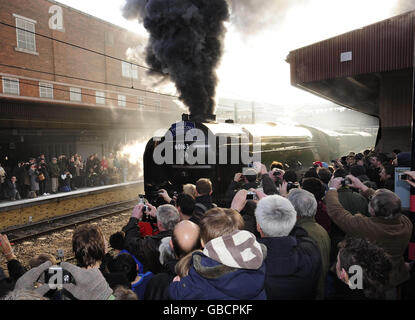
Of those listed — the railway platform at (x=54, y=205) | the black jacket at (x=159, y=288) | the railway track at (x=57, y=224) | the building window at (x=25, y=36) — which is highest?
the building window at (x=25, y=36)

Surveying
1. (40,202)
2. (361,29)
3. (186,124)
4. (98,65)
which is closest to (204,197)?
(186,124)

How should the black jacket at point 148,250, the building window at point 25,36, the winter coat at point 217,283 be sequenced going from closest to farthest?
1. the winter coat at point 217,283
2. the black jacket at point 148,250
3. the building window at point 25,36

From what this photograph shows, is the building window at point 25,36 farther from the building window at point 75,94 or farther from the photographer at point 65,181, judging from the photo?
the photographer at point 65,181

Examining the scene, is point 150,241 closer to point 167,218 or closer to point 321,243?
point 167,218

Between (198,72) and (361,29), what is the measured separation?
644 centimetres

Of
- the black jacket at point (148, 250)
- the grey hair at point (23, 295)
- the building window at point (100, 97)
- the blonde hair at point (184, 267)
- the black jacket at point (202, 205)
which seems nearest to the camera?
the grey hair at point (23, 295)

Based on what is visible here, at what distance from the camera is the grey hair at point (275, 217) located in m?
2.31

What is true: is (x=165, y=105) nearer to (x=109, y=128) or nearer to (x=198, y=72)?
(x=109, y=128)

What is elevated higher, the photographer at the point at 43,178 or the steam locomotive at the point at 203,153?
the steam locomotive at the point at 203,153

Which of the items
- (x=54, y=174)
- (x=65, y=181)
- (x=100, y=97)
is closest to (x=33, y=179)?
(x=54, y=174)

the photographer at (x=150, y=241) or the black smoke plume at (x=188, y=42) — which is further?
the black smoke plume at (x=188, y=42)

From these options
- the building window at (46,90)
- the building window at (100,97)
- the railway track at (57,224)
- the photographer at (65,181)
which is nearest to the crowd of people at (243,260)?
the railway track at (57,224)

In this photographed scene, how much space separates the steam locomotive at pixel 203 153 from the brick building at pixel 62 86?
5.27m

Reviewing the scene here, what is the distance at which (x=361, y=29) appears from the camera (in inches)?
464
